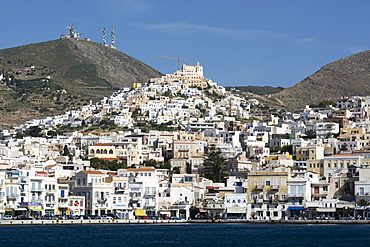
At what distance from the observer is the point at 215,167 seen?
122938 mm

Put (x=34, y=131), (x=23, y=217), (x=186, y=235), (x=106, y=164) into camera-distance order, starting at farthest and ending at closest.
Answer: (x=34, y=131)
(x=106, y=164)
(x=23, y=217)
(x=186, y=235)

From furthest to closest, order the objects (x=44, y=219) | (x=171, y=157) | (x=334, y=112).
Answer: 1. (x=334, y=112)
2. (x=171, y=157)
3. (x=44, y=219)

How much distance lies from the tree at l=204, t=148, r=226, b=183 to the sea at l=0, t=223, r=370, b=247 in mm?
25287

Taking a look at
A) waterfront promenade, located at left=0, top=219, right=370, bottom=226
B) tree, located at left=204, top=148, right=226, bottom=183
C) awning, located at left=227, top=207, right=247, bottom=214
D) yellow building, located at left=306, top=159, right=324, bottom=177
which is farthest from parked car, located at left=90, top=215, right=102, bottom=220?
yellow building, located at left=306, top=159, right=324, bottom=177

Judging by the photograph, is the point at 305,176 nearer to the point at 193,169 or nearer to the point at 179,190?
the point at 179,190

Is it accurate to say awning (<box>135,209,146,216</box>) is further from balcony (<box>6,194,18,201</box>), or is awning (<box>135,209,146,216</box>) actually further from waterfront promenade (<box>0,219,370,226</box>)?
balcony (<box>6,194,18,201</box>)

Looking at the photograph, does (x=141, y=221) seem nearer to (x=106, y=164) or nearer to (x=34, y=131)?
(x=106, y=164)

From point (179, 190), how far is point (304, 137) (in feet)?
188

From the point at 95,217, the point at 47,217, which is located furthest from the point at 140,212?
the point at 47,217

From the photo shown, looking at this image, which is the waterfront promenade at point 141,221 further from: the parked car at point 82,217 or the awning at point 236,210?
the awning at point 236,210

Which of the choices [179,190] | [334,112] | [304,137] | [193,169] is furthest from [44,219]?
[334,112]

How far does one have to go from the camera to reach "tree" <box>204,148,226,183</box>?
399 ft

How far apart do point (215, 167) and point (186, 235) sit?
144 feet

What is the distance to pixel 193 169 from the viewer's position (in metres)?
131
